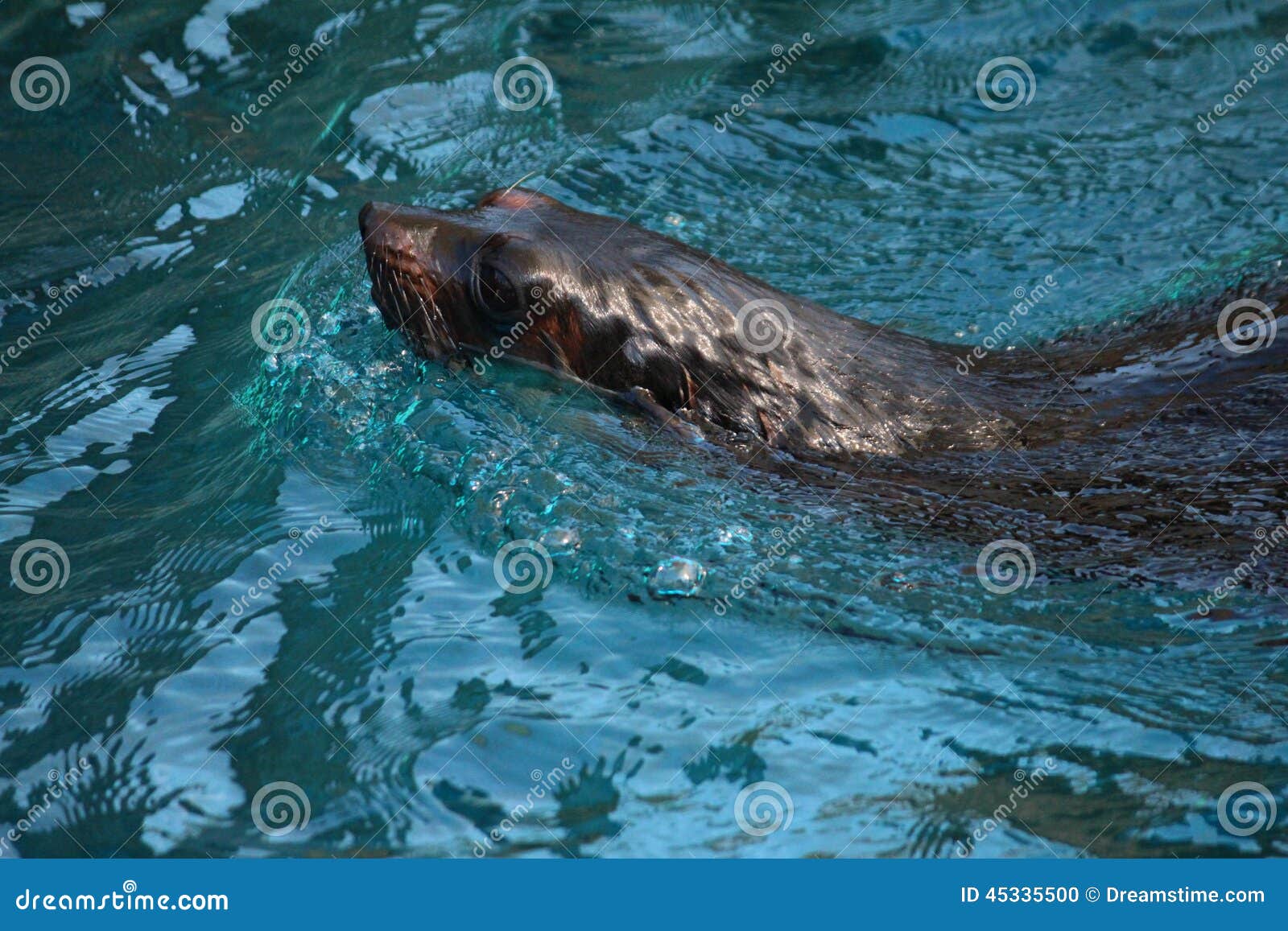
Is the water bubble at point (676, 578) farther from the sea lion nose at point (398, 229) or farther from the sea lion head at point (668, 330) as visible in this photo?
the sea lion nose at point (398, 229)

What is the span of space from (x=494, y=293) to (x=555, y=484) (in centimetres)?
72

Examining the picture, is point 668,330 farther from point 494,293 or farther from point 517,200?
point 517,200

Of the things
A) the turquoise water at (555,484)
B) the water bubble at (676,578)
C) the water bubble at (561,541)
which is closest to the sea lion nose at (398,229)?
the turquoise water at (555,484)

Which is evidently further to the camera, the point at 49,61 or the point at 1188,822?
the point at 49,61

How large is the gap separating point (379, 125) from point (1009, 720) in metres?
5.25

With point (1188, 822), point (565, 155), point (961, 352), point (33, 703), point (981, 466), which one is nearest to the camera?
point (1188, 822)

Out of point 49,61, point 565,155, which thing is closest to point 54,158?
point 49,61

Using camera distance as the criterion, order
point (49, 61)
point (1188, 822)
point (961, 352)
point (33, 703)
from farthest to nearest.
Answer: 1. point (49, 61)
2. point (961, 352)
3. point (33, 703)
4. point (1188, 822)

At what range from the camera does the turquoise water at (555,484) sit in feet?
11.7

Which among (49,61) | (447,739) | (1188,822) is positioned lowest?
(447,739)

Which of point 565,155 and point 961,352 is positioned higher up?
point 565,155

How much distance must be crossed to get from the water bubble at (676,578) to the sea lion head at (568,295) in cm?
58

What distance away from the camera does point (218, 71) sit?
25.7ft

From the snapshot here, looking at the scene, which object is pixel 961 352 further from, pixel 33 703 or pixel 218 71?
pixel 218 71
